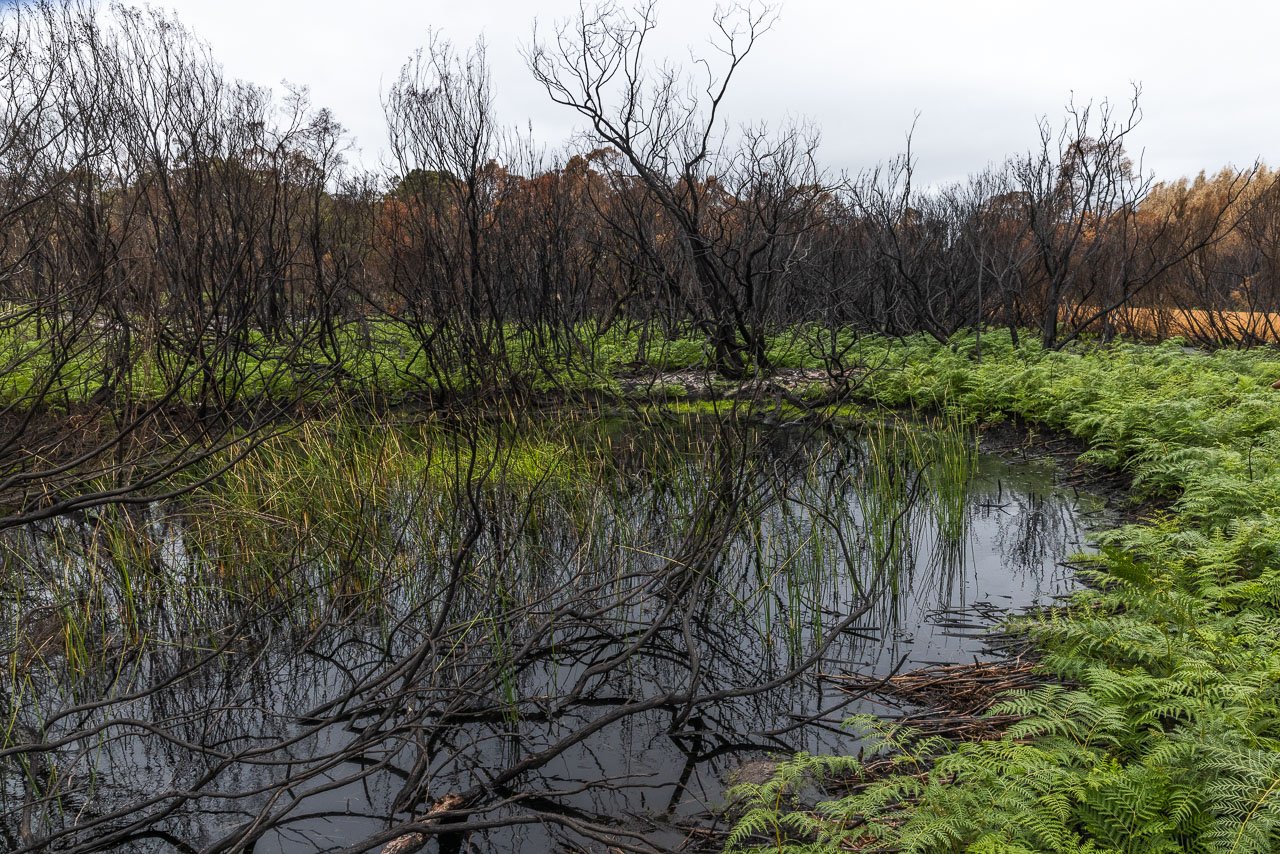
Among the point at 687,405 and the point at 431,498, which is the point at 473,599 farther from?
the point at 687,405

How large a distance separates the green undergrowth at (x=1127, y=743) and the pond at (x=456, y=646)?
15.8 inches

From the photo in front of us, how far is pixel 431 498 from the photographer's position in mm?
4457

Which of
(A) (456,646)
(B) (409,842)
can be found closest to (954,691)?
(A) (456,646)

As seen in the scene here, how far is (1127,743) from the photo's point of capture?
8.23 feet

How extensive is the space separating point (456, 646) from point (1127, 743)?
2.53m

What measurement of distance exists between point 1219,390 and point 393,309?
42.0 ft

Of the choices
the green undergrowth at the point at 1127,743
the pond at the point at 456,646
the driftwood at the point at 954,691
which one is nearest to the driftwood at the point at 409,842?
the pond at the point at 456,646

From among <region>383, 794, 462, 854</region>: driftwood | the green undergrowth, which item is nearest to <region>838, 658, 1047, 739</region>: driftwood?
the green undergrowth

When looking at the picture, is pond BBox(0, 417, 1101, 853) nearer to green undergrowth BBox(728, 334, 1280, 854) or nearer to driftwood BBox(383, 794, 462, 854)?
driftwood BBox(383, 794, 462, 854)

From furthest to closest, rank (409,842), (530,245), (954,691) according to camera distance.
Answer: (530,245) < (954,691) < (409,842)

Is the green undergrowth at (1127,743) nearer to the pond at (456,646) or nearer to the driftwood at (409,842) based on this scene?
the pond at (456,646)

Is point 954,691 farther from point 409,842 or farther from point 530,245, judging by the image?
point 530,245

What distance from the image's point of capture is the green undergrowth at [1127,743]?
2053 millimetres

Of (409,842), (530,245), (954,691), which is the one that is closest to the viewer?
(409,842)
